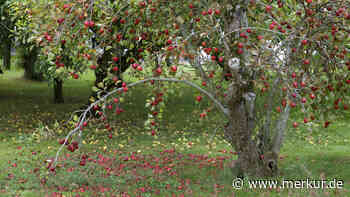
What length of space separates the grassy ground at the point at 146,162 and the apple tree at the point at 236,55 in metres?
0.71

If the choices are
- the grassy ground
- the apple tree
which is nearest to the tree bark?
the apple tree

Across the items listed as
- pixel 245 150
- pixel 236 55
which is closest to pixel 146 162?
pixel 245 150

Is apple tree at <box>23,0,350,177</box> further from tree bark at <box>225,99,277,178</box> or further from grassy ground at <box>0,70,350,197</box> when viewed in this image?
grassy ground at <box>0,70,350,197</box>

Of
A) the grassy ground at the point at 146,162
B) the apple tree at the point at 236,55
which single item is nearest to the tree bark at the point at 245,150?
the apple tree at the point at 236,55

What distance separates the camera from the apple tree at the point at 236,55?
5.11m

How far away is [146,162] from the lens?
938 cm

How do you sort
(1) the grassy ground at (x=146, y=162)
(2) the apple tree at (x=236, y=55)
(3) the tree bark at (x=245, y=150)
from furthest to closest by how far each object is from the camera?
(3) the tree bark at (x=245, y=150), (1) the grassy ground at (x=146, y=162), (2) the apple tree at (x=236, y=55)

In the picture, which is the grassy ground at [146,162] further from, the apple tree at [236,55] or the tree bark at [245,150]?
the apple tree at [236,55]

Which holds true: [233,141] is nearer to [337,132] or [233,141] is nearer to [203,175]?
[203,175]

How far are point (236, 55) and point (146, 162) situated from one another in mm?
4233

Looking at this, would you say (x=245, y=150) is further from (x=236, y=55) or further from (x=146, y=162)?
(x=146, y=162)

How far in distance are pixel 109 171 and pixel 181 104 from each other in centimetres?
1237

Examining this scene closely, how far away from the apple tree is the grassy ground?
2.33 ft

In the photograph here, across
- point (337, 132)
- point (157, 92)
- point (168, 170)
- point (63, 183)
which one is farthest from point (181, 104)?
point (157, 92)
